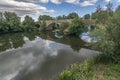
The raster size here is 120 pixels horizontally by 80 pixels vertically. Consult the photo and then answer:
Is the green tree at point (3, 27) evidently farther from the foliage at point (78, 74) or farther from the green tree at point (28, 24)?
the foliage at point (78, 74)

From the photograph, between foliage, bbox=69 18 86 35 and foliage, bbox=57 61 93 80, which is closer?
foliage, bbox=57 61 93 80

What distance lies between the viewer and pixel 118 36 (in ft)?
60.2

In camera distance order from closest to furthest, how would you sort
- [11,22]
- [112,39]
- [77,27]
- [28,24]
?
1. [112,39]
2. [77,27]
3. [11,22]
4. [28,24]

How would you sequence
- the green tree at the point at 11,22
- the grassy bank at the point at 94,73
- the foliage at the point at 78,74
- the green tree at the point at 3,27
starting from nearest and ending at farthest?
the foliage at the point at 78,74 < the grassy bank at the point at 94,73 < the green tree at the point at 3,27 < the green tree at the point at 11,22

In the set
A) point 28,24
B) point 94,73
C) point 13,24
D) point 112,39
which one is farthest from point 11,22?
point 94,73

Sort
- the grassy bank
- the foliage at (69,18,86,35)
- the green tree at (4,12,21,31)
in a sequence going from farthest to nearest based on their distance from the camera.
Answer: the green tree at (4,12,21,31), the foliage at (69,18,86,35), the grassy bank

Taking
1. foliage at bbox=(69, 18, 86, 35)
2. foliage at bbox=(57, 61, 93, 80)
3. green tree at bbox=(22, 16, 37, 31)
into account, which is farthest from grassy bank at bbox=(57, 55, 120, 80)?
green tree at bbox=(22, 16, 37, 31)

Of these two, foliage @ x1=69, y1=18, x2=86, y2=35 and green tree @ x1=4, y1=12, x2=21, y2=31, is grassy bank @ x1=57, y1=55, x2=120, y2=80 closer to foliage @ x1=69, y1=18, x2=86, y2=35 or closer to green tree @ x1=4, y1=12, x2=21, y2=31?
foliage @ x1=69, y1=18, x2=86, y2=35

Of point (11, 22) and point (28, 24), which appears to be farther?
point (28, 24)

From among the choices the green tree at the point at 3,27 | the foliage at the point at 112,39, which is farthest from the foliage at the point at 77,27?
the green tree at the point at 3,27

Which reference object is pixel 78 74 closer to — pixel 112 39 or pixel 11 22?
pixel 112 39

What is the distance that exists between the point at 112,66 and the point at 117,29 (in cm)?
446

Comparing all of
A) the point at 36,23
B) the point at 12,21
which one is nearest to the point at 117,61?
the point at 12,21

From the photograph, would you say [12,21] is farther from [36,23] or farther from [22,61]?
[22,61]
